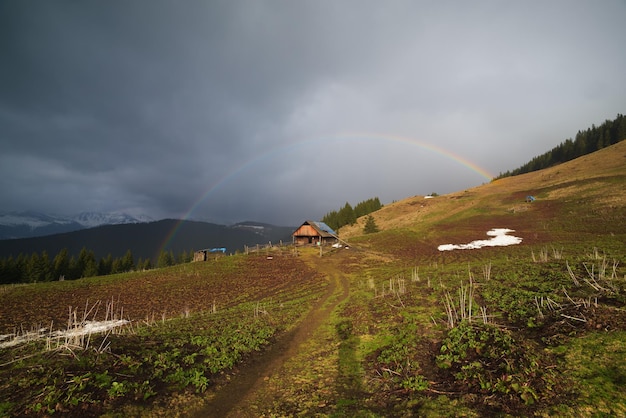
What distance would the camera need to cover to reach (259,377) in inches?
388

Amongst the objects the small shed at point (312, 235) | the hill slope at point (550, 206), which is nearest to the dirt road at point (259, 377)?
the hill slope at point (550, 206)

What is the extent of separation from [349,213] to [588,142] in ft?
373

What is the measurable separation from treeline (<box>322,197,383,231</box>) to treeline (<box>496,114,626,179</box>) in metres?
91.8

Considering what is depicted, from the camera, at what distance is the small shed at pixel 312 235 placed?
68213mm

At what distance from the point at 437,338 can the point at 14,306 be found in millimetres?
33983

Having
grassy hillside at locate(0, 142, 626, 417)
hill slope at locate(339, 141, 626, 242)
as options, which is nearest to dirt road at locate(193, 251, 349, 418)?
grassy hillside at locate(0, 142, 626, 417)

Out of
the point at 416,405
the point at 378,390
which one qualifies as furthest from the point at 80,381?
the point at 416,405

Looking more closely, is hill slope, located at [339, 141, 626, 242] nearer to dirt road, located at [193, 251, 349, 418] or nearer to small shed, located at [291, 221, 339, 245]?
small shed, located at [291, 221, 339, 245]

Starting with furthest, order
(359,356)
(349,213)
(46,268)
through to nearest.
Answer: (349,213), (46,268), (359,356)

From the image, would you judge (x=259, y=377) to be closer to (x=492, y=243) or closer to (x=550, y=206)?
(x=492, y=243)

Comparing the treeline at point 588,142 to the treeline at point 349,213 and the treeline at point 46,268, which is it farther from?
the treeline at point 46,268

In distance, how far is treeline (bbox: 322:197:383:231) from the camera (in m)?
115

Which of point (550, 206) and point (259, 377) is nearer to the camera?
point (259, 377)

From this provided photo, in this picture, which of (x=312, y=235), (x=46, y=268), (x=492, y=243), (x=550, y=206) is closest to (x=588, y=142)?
(x=550, y=206)
